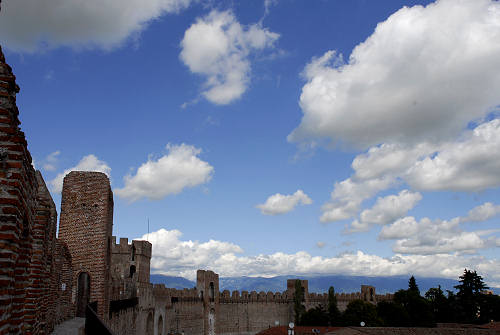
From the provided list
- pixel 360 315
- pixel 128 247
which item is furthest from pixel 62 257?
pixel 360 315

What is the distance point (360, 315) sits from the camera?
A: 55.9 m

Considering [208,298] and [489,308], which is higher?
[208,298]

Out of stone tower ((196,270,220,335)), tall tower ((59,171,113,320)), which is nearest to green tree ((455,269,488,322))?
stone tower ((196,270,220,335))

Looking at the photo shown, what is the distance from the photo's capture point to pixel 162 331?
40.7 m

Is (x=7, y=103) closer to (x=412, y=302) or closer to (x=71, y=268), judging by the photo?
(x=71, y=268)

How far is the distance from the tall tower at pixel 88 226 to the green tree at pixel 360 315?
44.4 metres

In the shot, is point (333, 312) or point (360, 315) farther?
point (333, 312)

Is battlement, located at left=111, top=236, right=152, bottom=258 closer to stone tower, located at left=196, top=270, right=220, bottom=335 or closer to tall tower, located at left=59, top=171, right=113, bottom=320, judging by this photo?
stone tower, located at left=196, top=270, right=220, bottom=335

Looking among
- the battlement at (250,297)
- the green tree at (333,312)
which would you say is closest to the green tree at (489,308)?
the green tree at (333,312)

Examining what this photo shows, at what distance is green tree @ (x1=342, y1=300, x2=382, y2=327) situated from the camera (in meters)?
54.8

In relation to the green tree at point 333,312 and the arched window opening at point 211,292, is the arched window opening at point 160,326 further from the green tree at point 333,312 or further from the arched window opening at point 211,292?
the green tree at point 333,312

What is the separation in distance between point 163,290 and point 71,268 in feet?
94.1

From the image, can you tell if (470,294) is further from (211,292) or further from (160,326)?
(160,326)

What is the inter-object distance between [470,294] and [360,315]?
1976 centimetres
